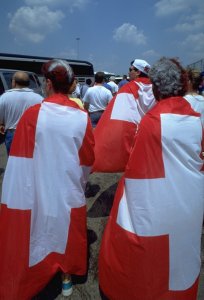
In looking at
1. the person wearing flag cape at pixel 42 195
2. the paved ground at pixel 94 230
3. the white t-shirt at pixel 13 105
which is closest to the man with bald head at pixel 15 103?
the white t-shirt at pixel 13 105

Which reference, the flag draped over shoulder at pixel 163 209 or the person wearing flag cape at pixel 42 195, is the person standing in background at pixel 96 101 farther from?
the flag draped over shoulder at pixel 163 209

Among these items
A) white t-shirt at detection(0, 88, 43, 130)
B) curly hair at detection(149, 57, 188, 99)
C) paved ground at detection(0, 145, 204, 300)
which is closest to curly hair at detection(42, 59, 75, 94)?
curly hair at detection(149, 57, 188, 99)

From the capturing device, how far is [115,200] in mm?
2084

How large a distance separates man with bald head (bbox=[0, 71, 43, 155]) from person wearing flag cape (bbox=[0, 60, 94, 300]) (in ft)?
5.62

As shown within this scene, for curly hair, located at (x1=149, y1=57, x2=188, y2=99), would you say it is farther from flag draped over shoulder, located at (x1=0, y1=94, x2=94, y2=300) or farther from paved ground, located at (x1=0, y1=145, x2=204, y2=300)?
paved ground, located at (x1=0, y1=145, x2=204, y2=300)

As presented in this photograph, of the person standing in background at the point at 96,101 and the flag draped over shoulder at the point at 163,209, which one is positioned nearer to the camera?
the flag draped over shoulder at the point at 163,209

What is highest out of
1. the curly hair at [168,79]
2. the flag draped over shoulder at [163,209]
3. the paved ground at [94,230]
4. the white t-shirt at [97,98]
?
the curly hair at [168,79]

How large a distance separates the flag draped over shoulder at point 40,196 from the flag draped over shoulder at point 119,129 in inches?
31.7

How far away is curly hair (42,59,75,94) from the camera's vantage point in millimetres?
2199

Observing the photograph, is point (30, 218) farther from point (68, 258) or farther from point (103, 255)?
point (103, 255)

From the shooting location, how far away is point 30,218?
6.82 ft

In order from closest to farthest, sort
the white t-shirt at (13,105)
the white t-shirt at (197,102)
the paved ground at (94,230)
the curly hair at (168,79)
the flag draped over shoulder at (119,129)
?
the curly hair at (168,79), the paved ground at (94,230), the flag draped over shoulder at (119,129), the white t-shirt at (197,102), the white t-shirt at (13,105)

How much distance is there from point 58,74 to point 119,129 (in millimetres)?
960

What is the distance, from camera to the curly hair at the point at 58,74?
2199mm
